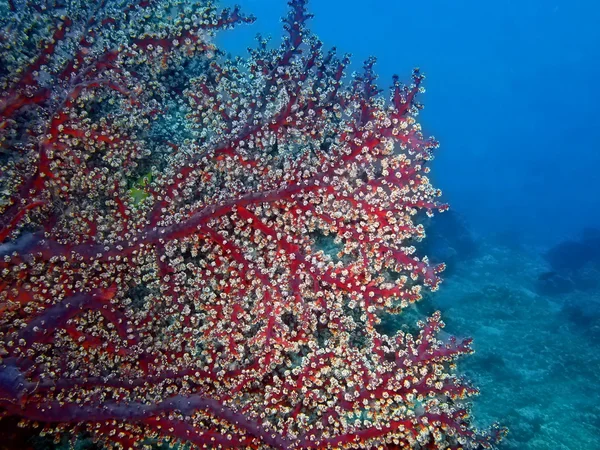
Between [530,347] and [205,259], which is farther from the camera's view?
[530,347]

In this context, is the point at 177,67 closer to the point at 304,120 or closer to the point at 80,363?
the point at 304,120

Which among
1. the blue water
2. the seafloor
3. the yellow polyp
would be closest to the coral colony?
the yellow polyp

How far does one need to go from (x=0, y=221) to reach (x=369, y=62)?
500 centimetres

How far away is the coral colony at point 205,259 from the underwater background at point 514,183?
6.30ft

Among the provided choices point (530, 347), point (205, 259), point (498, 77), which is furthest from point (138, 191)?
point (498, 77)

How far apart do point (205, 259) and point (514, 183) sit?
257 ft

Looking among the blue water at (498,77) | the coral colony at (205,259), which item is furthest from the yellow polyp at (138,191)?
the blue water at (498,77)

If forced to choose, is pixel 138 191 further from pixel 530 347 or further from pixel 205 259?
pixel 530 347

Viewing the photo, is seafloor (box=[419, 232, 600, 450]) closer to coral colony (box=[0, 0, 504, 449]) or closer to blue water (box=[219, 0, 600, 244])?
coral colony (box=[0, 0, 504, 449])

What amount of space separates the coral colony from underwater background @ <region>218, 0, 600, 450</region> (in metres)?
1.92

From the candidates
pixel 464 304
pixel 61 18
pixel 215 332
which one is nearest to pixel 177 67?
pixel 61 18

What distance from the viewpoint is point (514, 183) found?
71062 mm

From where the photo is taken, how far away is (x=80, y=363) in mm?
3758

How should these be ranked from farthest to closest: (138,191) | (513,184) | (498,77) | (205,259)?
(498,77), (513,184), (138,191), (205,259)
